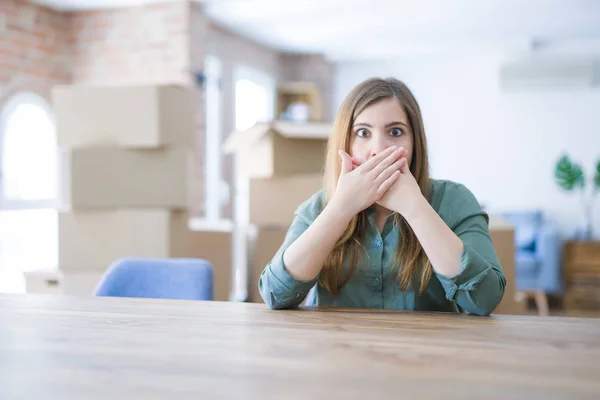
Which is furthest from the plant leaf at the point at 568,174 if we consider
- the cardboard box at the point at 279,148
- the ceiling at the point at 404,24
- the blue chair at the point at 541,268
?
the cardboard box at the point at 279,148

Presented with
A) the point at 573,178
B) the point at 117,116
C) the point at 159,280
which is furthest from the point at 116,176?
the point at 573,178

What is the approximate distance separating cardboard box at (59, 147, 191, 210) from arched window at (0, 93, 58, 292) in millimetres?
1945

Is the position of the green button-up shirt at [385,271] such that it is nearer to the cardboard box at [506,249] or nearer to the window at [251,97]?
the cardboard box at [506,249]

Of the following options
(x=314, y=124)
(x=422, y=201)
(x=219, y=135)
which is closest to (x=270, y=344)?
(x=422, y=201)

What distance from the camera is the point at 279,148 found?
264 cm

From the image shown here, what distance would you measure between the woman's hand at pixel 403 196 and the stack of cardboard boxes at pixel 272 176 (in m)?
1.46

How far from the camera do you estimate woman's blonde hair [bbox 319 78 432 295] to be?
46.9 inches

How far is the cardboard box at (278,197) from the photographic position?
2654mm

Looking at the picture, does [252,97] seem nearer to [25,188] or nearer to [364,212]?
[25,188]

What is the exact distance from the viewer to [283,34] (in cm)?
564

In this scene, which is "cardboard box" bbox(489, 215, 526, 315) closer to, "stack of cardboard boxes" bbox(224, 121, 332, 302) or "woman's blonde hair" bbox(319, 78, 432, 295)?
"stack of cardboard boxes" bbox(224, 121, 332, 302)

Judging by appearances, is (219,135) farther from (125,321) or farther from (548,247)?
(125,321)

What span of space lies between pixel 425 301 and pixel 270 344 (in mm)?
493

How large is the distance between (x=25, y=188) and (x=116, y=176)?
230cm
